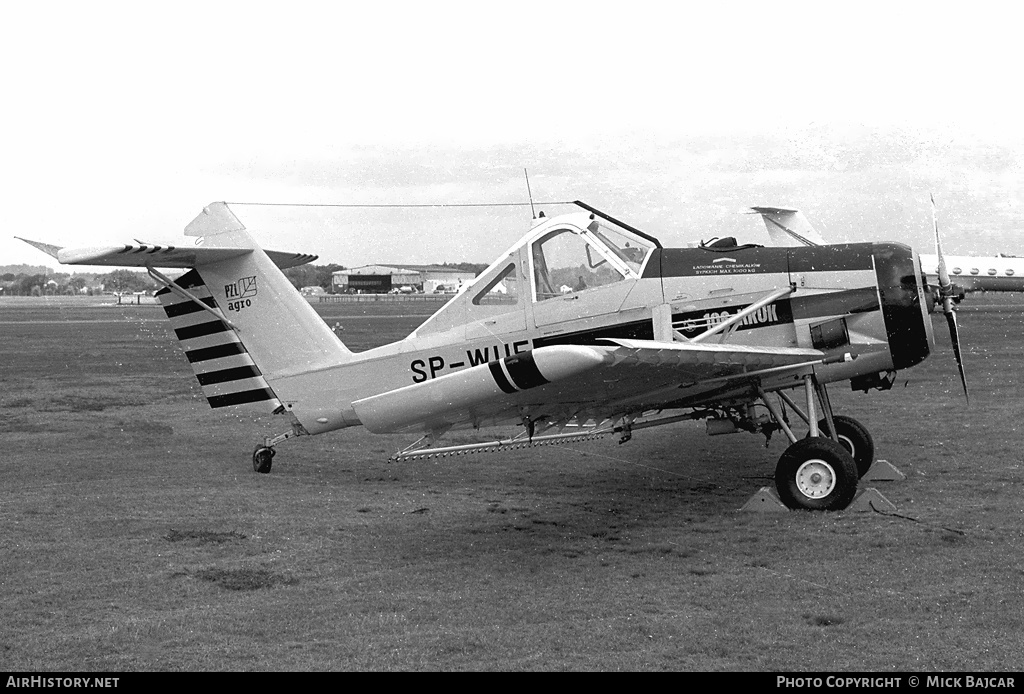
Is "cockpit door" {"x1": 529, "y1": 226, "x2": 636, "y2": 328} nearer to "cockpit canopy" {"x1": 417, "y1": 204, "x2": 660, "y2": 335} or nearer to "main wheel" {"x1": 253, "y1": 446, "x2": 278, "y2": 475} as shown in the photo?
"cockpit canopy" {"x1": 417, "y1": 204, "x2": 660, "y2": 335}

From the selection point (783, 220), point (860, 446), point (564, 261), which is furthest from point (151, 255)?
point (783, 220)

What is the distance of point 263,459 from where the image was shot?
10672mm

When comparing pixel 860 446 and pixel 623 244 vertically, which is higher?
pixel 623 244

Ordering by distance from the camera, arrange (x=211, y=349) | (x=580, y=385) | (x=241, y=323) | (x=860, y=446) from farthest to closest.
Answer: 1. (x=211, y=349)
2. (x=241, y=323)
3. (x=860, y=446)
4. (x=580, y=385)

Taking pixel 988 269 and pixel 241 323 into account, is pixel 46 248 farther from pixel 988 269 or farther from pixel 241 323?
pixel 988 269

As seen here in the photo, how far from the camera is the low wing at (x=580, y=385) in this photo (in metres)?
6.41

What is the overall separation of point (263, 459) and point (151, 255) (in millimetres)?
2691

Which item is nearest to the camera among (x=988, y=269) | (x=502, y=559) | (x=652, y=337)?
(x=502, y=559)

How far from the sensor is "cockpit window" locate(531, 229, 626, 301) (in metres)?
8.79

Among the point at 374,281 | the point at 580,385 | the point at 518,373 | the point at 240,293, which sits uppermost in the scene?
the point at 374,281

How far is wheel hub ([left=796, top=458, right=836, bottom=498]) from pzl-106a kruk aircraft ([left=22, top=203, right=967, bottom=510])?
0.01 m

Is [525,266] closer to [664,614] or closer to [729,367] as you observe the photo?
[729,367]

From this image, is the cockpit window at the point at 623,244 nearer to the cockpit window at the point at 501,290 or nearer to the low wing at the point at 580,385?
the cockpit window at the point at 501,290

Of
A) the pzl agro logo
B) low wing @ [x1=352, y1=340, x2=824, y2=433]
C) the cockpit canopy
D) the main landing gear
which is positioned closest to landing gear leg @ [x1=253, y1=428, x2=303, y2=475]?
the pzl agro logo
